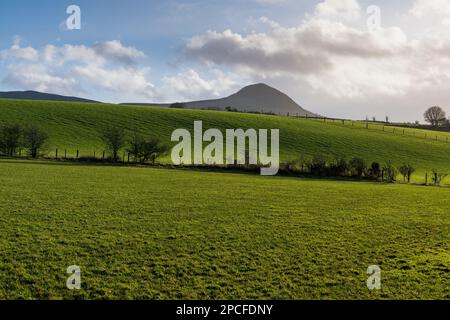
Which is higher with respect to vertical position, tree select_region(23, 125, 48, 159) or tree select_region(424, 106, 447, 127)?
tree select_region(424, 106, 447, 127)

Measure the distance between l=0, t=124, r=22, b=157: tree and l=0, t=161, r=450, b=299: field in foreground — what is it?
87.6ft

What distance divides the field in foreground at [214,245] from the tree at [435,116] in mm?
129126

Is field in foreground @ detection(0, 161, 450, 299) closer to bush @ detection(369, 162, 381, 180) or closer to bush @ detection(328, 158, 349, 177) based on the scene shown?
bush @ detection(369, 162, 381, 180)

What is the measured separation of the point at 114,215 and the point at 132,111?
66950 millimetres

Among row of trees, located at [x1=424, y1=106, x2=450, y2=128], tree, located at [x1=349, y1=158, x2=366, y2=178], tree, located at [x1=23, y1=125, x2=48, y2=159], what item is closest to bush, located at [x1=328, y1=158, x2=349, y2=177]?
tree, located at [x1=349, y1=158, x2=366, y2=178]

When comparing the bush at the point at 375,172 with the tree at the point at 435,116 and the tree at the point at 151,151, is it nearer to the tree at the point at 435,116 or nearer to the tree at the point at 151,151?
the tree at the point at 151,151

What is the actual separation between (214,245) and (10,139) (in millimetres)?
42340

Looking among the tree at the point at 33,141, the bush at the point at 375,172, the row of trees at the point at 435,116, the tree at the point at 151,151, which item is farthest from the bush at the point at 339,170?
the row of trees at the point at 435,116

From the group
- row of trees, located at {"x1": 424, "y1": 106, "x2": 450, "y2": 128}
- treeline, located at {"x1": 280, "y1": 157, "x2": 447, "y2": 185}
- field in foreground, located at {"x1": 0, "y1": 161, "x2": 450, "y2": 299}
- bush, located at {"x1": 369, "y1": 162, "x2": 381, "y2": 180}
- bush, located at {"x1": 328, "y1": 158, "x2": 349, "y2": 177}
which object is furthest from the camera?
row of trees, located at {"x1": 424, "y1": 106, "x2": 450, "y2": 128}

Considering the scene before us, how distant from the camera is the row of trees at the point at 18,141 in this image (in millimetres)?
43875

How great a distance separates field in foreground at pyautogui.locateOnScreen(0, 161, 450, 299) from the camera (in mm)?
8531

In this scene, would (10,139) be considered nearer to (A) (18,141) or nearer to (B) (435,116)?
(A) (18,141)
